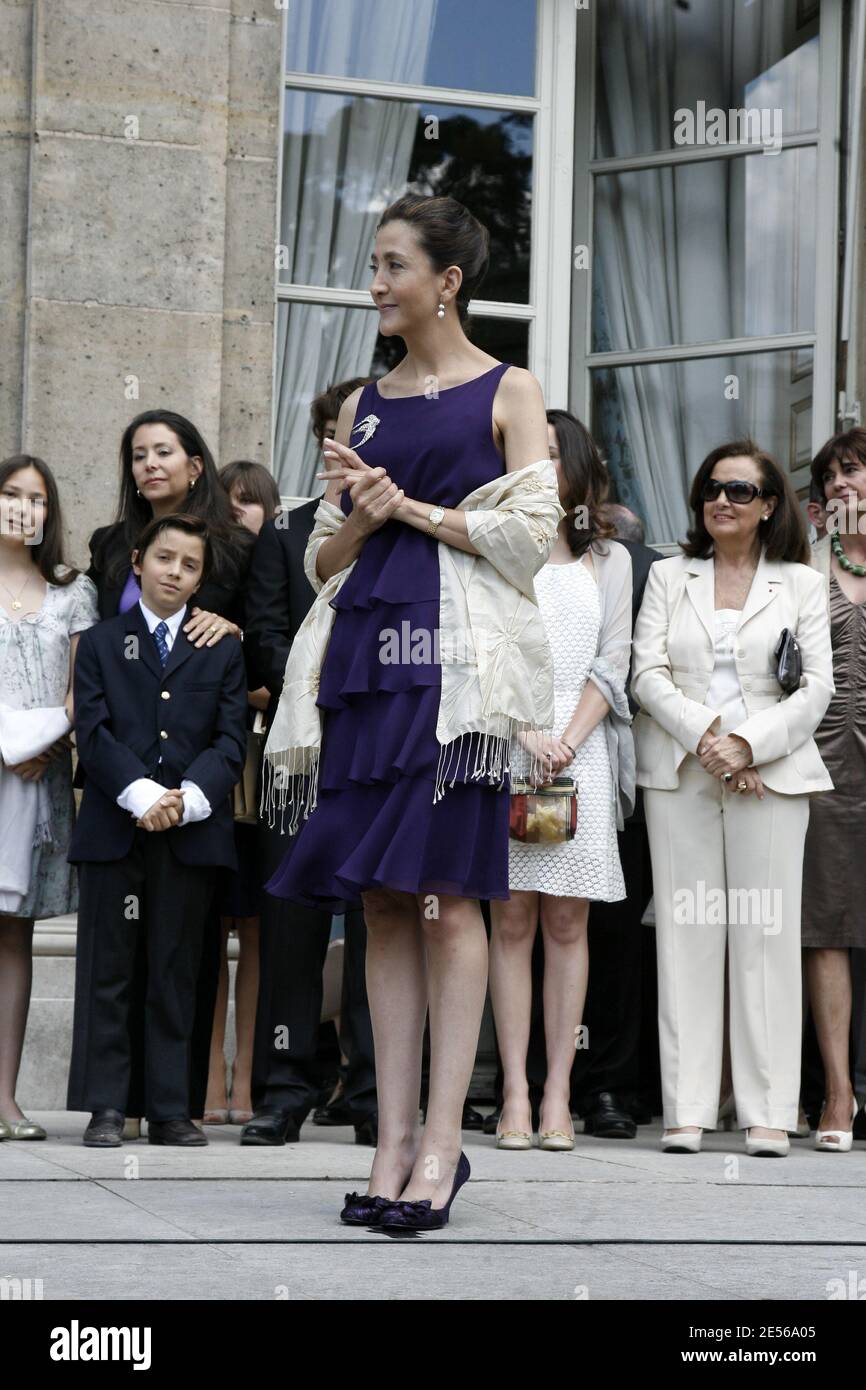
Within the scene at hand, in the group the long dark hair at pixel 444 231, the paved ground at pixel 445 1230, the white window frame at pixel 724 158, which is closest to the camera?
the paved ground at pixel 445 1230

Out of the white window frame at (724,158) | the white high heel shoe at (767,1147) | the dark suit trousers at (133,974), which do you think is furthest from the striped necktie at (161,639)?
the white window frame at (724,158)

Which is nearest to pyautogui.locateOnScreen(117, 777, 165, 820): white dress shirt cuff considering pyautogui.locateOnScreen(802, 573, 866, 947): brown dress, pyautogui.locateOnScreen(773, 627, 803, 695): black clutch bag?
pyautogui.locateOnScreen(773, 627, 803, 695): black clutch bag

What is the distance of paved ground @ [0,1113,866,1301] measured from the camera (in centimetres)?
364

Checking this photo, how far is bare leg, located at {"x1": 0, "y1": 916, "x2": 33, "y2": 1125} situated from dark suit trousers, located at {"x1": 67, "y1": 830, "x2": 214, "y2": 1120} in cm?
37

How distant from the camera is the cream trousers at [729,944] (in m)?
6.52

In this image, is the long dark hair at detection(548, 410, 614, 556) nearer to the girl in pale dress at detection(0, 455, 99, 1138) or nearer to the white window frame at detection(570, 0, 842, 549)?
the girl in pale dress at detection(0, 455, 99, 1138)

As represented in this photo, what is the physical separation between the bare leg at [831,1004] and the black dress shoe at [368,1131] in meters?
1.51

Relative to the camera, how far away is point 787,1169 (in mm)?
5984

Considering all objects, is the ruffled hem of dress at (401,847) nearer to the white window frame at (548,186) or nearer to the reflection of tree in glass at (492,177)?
the white window frame at (548,186)

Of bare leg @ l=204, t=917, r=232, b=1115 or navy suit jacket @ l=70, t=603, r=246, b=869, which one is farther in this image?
bare leg @ l=204, t=917, r=232, b=1115

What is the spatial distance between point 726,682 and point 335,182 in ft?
11.7

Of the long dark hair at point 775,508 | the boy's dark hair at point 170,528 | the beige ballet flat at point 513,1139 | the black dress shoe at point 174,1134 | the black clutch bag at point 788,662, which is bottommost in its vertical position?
the beige ballet flat at point 513,1139
